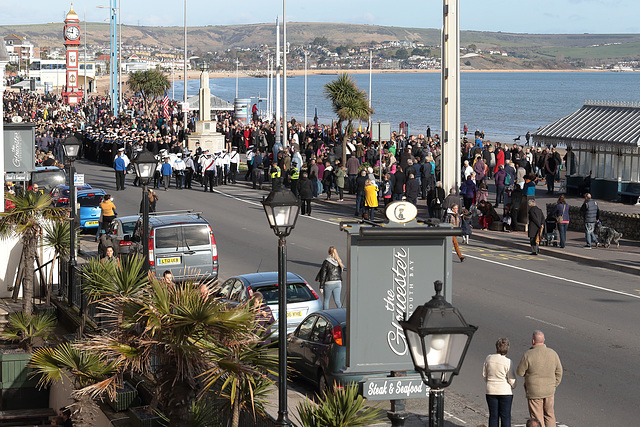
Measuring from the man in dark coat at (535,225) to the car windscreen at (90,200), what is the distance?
1311cm

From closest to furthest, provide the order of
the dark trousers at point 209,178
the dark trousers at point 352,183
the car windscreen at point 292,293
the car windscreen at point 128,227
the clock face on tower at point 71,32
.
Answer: the car windscreen at point 292,293 → the car windscreen at point 128,227 → the dark trousers at point 352,183 → the dark trousers at point 209,178 → the clock face on tower at point 71,32

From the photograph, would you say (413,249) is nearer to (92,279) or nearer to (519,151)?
(92,279)

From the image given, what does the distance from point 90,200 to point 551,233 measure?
13931mm

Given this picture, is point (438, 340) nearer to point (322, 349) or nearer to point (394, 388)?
point (394, 388)

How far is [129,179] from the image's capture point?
144 ft

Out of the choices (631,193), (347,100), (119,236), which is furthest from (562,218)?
(347,100)

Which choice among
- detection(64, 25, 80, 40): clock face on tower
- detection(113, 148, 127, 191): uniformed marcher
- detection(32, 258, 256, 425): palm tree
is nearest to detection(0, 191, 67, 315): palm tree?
detection(32, 258, 256, 425): palm tree

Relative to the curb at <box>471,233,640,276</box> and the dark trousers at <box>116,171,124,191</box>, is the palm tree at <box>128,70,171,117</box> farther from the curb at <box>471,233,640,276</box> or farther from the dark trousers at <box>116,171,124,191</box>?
the curb at <box>471,233,640,276</box>

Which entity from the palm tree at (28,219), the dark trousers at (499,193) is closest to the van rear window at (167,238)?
the palm tree at (28,219)

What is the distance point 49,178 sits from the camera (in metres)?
32.1

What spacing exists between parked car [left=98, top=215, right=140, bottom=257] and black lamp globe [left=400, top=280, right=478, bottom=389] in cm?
1562

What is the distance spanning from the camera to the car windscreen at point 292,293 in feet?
52.6

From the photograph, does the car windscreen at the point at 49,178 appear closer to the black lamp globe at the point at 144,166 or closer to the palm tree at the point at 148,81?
the black lamp globe at the point at 144,166

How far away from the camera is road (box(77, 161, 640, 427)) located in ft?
43.1
